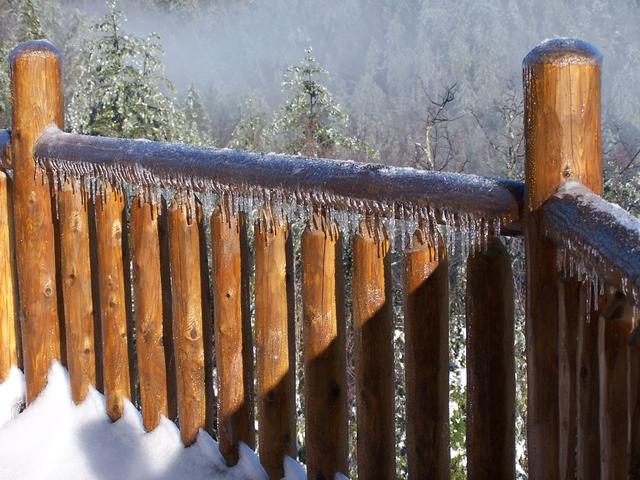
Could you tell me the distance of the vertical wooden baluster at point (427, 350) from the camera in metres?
1.52

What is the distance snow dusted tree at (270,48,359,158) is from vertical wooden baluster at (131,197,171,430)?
20.4 metres

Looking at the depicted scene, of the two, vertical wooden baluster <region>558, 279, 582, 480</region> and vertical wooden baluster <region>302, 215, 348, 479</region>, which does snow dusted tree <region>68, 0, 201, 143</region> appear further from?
vertical wooden baluster <region>558, 279, 582, 480</region>

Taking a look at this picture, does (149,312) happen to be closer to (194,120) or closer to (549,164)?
(549,164)

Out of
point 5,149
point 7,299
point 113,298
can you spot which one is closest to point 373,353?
point 113,298

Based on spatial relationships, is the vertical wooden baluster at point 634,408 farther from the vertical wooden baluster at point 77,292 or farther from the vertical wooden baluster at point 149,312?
the vertical wooden baluster at point 77,292

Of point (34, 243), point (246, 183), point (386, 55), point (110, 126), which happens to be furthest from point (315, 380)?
point (386, 55)

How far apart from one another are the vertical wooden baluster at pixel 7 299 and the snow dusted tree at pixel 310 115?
19.9m

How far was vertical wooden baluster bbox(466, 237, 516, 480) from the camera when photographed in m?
1.46

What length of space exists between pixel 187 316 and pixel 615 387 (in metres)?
1.25

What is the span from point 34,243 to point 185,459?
2.67ft

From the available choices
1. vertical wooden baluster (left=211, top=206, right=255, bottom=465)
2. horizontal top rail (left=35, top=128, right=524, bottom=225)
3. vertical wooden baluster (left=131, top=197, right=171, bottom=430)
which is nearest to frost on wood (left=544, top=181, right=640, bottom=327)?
horizontal top rail (left=35, top=128, right=524, bottom=225)

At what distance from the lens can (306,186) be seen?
1629 mm

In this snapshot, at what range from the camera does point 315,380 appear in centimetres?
176

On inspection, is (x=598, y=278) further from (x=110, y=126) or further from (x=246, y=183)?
(x=110, y=126)
